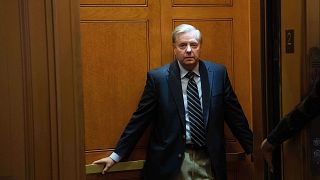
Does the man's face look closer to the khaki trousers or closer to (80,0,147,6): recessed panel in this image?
(80,0,147,6): recessed panel

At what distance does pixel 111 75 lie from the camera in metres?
2.76

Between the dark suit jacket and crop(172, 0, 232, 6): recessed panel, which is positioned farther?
crop(172, 0, 232, 6): recessed panel

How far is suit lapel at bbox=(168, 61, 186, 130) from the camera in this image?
2627 millimetres

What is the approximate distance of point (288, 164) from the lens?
157cm

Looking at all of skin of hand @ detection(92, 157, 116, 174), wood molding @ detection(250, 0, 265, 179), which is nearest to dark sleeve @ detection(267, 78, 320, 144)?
wood molding @ detection(250, 0, 265, 179)

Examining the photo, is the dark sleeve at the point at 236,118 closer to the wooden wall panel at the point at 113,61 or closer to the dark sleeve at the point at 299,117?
the wooden wall panel at the point at 113,61

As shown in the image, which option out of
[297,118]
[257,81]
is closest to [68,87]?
[257,81]

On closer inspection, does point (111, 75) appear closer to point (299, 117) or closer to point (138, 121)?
point (138, 121)

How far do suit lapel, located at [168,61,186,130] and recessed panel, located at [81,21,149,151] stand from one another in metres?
0.21

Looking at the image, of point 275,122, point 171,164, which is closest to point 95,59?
point 171,164

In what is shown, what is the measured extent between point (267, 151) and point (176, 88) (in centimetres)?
108

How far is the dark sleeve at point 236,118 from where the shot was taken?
9.10 ft

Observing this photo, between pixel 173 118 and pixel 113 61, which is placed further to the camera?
pixel 113 61

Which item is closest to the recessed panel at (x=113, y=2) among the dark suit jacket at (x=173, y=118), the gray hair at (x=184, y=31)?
the gray hair at (x=184, y=31)
